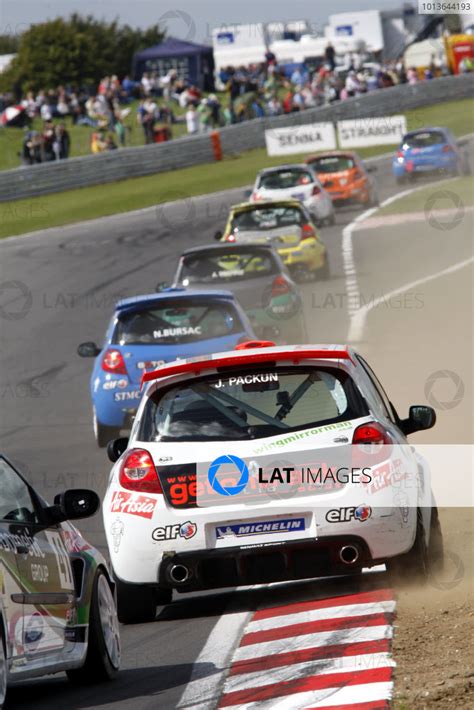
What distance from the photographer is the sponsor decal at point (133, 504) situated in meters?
8.28

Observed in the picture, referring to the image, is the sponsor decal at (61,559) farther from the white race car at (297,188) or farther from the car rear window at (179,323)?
the white race car at (297,188)

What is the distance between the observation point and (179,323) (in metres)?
15.2

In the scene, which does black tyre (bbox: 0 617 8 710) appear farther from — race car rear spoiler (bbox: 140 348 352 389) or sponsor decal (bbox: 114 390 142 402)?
sponsor decal (bbox: 114 390 142 402)

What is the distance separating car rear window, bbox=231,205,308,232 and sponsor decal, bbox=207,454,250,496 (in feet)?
62.1

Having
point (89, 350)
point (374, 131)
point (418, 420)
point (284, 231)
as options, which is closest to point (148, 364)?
point (89, 350)

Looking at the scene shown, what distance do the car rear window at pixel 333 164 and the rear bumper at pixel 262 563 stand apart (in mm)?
30136

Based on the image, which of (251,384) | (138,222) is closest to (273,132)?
(138,222)

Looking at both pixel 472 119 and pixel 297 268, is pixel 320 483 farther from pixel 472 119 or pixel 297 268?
pixel 472 119

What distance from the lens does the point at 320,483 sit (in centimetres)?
826

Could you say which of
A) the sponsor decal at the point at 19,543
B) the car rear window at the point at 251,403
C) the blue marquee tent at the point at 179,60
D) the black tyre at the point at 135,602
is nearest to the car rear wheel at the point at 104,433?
the black tyre at the point at 135,602

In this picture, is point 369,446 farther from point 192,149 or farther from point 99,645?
point 192,149

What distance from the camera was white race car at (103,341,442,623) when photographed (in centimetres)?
821

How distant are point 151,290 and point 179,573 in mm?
19600

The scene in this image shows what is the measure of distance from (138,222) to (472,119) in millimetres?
21335
